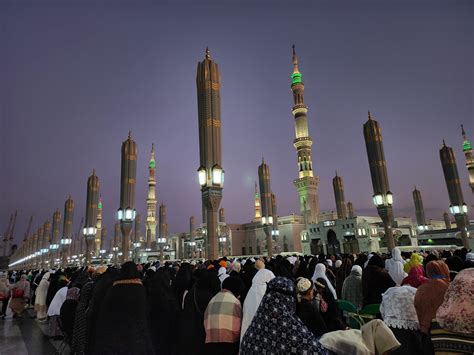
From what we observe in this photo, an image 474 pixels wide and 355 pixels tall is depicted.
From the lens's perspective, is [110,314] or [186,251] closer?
[110,314]

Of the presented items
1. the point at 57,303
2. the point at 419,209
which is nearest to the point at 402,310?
the point at 57,303

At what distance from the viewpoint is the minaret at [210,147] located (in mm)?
12938

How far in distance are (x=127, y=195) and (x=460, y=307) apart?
22.7 meters

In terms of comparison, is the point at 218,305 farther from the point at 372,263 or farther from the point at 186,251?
the point at 186,251

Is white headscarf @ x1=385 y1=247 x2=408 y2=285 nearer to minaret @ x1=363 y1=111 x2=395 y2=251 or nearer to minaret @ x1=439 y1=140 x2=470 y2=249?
minaret @ x1=363 y1=111 x2=395 y2=251

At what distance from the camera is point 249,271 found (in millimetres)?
6527

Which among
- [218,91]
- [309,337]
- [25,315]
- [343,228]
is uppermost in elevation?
[218,91]

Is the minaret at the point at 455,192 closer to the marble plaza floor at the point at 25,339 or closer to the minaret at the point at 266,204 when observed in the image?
the minaret at the point at 266,204

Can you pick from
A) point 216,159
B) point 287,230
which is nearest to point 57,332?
point 216,159

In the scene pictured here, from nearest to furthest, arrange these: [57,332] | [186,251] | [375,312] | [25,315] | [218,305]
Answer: [218,305] < [375,312] < [57,332] < [25,315] < [186,251]

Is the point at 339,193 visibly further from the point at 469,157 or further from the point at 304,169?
the point at 469,157

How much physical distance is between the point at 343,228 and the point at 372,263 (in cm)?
3552

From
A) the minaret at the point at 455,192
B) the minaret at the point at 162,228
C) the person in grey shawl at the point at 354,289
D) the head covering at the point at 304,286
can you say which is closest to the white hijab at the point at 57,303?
the head covering at the point at 304,286

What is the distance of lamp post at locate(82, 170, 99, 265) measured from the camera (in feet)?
86.3
